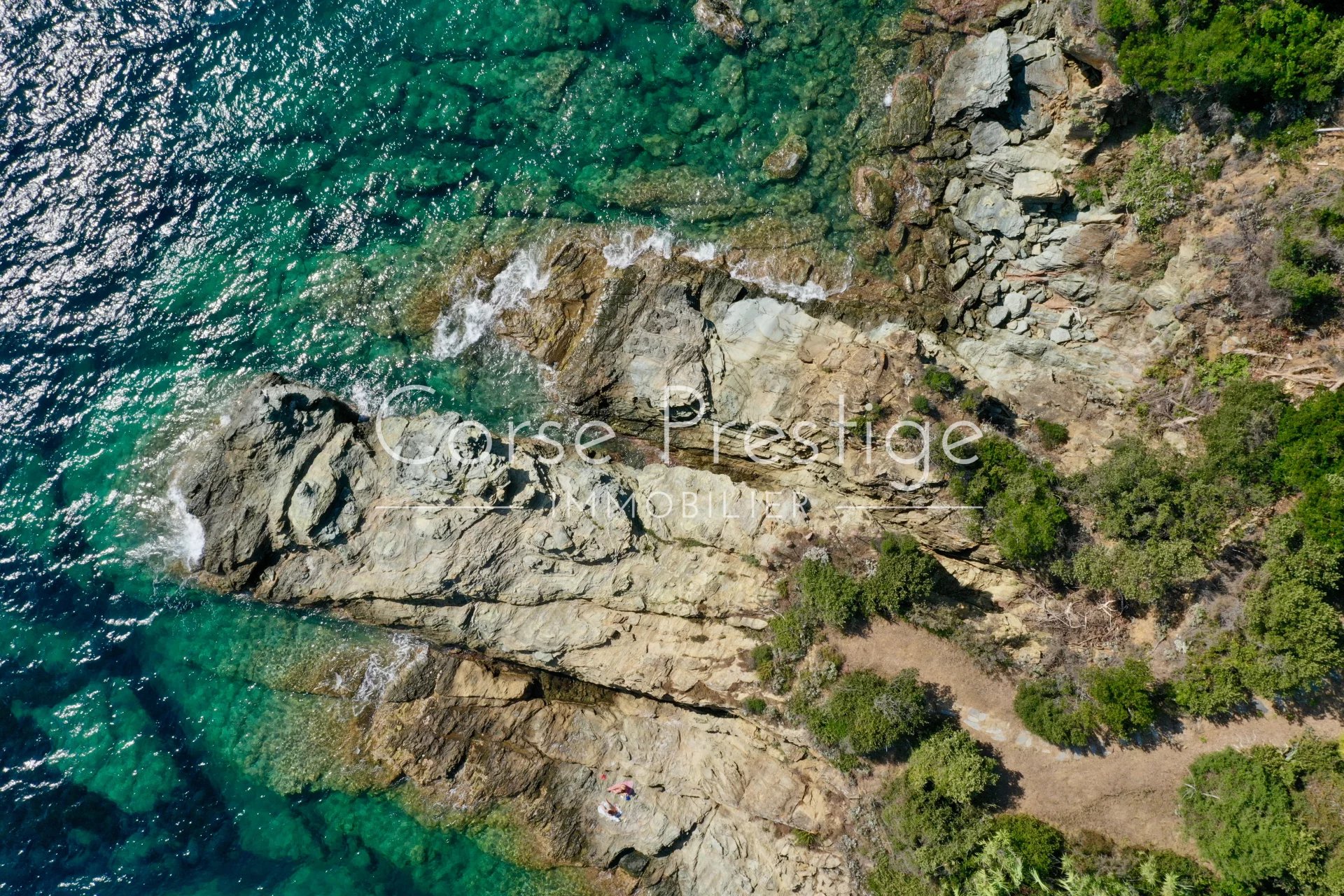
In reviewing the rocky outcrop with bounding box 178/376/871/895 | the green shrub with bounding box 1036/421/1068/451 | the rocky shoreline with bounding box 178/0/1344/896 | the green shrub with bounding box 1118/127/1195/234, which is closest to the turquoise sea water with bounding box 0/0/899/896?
the rocky shoreline with bounding box 178/0/1344/896

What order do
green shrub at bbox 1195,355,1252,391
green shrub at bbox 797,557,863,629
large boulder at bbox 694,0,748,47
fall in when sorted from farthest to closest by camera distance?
large boulder at bbox 694,0,748,47 < green shrub at bbox 797,557,863,629 < green shrub at bbox 1195,355,1252,391

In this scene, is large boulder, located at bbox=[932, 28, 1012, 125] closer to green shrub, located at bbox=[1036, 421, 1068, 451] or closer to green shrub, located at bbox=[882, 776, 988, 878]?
green shrub, located at bbox=[1036, 421, 1068, 451]

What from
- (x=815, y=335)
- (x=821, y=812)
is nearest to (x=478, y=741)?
(x=821, y=812)

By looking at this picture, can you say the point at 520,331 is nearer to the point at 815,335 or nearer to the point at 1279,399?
the point at 815,335

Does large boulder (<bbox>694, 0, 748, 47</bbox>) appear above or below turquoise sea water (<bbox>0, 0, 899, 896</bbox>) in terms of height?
above

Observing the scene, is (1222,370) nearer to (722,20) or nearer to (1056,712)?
(1056,712)

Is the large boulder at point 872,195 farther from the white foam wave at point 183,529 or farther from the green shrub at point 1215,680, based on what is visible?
the white foam wave at point 183,529

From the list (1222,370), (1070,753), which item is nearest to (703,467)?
(1070,753)
